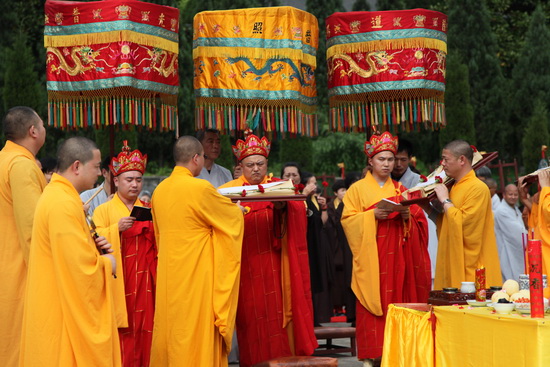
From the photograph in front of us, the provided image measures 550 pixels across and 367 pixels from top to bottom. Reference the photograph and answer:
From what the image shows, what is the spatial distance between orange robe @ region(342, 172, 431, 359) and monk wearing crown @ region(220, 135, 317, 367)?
44 cm

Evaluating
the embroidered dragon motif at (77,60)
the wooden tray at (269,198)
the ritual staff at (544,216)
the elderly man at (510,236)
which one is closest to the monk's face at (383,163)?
the wooden tray at (269,198)

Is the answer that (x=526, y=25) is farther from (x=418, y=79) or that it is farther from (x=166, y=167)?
(x=418, y=79)

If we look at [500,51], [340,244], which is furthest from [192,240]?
[500,51]

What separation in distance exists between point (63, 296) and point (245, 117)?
9.89 ft

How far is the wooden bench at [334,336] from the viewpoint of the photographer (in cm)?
820

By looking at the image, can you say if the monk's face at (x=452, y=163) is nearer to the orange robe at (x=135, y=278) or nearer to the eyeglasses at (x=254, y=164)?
the eyeglasses at (x=254, y=164)

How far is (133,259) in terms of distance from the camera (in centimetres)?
689

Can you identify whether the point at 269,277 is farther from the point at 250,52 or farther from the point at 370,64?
the point at 370,64

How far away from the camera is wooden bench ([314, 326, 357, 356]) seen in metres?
8.20

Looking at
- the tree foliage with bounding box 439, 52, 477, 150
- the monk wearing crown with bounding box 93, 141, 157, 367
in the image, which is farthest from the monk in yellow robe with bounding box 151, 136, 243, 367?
the tree foliage with bounding box 439, 52, 477, 150

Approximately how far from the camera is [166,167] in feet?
59.8

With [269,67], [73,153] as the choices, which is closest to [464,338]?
Answer: [73,153]

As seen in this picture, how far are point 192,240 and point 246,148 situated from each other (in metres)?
1.20

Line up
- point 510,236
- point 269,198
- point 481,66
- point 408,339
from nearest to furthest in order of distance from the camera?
point 408,339, point 269,198, point 510,236, point 481,66
